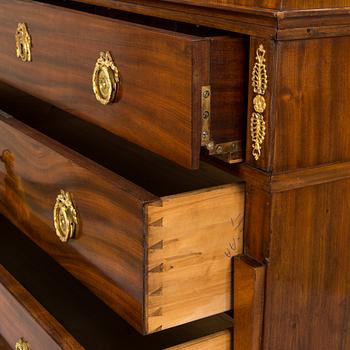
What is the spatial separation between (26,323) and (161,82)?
15.4 inches

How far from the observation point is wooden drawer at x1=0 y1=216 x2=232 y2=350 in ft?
2.99

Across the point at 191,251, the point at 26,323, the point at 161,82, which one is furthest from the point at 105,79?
the point at 26,323

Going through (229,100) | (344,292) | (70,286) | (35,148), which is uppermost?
(229,100)

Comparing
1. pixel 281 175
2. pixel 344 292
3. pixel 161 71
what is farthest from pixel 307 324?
pixel 161 71

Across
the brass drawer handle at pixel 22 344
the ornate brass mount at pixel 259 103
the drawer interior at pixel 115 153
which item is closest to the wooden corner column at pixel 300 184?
the ornate brass mount at pixel 259 103

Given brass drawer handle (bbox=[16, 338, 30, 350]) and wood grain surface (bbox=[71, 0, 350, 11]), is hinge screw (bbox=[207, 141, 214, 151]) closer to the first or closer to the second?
wood grain surface (bbox=[71, 0, 350, 11])

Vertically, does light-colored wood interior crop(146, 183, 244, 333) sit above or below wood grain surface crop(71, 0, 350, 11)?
below

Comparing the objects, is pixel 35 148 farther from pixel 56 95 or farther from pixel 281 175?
pixel 281 175

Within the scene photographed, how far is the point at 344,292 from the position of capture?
85 cm

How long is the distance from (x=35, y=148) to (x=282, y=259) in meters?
0.36

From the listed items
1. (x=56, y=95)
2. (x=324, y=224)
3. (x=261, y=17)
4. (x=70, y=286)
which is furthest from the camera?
(x=70, y=286)

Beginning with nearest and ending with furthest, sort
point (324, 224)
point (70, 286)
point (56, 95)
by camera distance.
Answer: point (324, 224), point (56, 95), point (70, 286)

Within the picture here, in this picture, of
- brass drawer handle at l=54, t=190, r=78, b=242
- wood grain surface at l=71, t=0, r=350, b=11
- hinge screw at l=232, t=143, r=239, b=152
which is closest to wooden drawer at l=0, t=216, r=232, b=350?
brass drawer handle at l=54, t=190, r=78, b=242

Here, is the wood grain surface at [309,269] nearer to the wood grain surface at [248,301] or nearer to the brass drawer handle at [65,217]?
the wood grain surface at [248,301]
